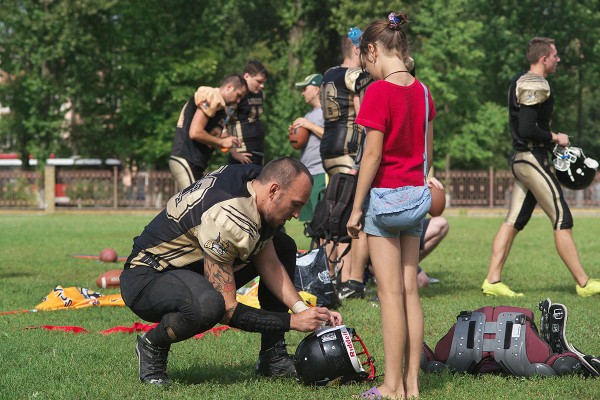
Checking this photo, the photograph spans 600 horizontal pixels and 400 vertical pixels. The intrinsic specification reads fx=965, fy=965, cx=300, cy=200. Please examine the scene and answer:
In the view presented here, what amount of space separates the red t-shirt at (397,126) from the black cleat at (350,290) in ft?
13.8

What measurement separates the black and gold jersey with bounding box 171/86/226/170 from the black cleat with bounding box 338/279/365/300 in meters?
2.20

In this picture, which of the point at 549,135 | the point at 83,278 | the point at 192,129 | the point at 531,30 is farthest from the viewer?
the point at 531,30

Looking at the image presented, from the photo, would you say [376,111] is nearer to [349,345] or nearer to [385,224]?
[385,224]

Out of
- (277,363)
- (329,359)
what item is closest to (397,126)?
(329,359)

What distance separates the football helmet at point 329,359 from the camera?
552 cm

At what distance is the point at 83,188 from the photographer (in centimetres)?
4334

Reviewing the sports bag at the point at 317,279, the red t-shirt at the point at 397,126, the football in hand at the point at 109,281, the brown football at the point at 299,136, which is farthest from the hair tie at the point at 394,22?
the football in hand at the point at 109,281

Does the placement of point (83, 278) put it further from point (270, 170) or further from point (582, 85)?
point (582, 85)

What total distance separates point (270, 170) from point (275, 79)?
46.8 meters

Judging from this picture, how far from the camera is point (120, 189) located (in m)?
43.4

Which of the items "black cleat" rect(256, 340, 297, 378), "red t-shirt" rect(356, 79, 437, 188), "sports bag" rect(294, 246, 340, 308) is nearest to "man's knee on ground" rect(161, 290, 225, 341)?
"black cleat" rect(256, 340, 297, 378)

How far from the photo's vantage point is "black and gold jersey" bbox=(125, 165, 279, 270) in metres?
5.16

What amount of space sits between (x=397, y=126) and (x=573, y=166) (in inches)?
202

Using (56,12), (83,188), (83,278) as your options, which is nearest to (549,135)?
(83,278)
